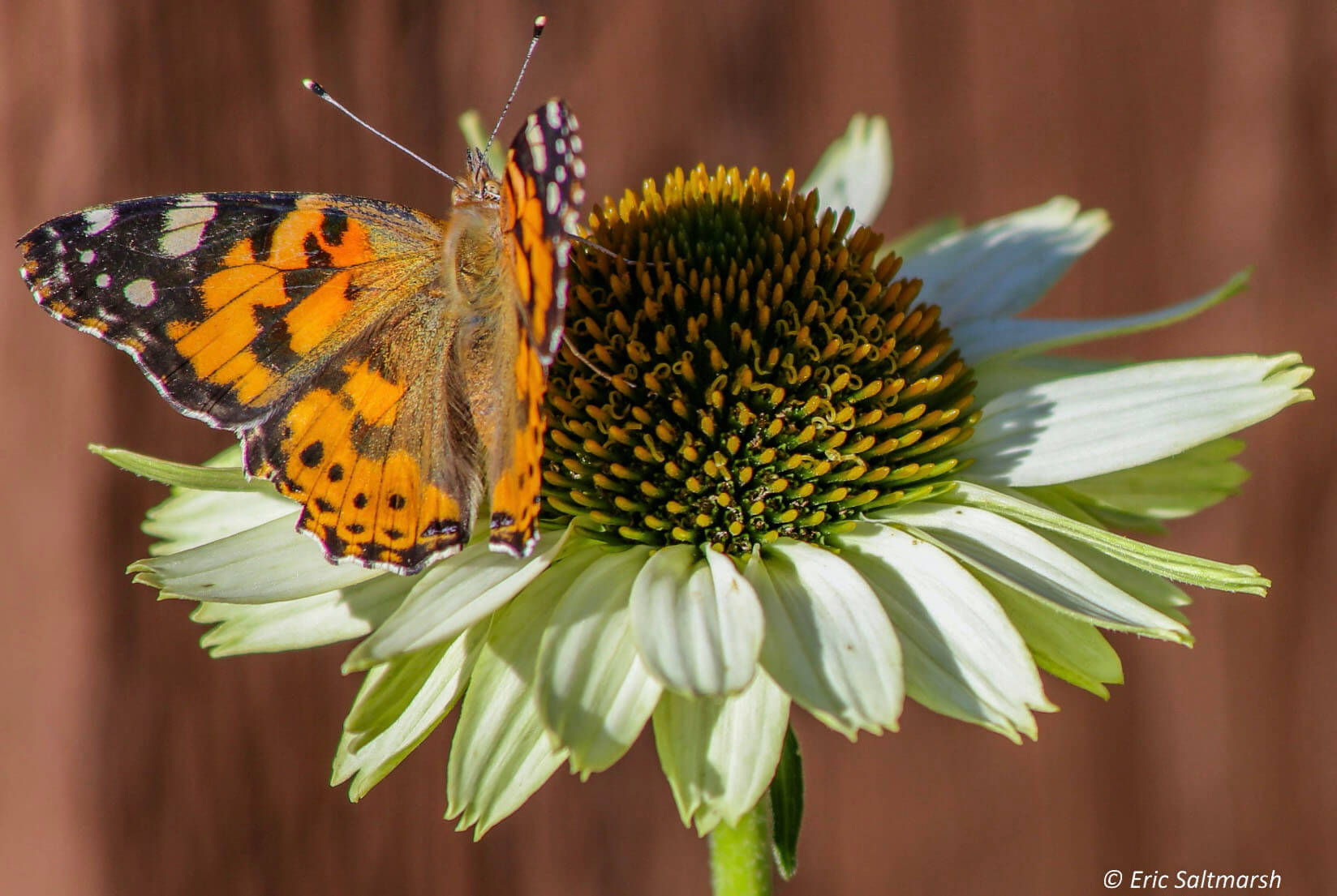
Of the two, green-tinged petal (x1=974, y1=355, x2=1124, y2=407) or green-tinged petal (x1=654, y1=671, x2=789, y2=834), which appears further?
green-tinged petal (x1=974, y1=355, x2=1124, y2=407)

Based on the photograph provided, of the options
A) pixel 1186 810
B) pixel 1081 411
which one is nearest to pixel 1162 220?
pixel 1081 411

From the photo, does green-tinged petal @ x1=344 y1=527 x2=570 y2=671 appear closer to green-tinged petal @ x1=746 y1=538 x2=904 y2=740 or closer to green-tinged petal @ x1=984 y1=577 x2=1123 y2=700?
green-tinged petal @ x1=746 y1=538 x2=904 y2=740

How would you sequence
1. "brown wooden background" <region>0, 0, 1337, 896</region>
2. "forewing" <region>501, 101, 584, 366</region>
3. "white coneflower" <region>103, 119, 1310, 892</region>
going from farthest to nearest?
1. "brown wooden background" <region>0, 0, 1337, 896</region>
2. "white coneflower" <region>103, 119, 1310, 892</region>
3. "forewing" <region>501, 101, 584, 366</region>

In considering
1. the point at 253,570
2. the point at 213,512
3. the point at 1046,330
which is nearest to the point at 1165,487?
the point at 1046,330

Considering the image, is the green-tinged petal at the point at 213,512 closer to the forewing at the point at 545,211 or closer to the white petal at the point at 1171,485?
the forewing at the point at 545,211
